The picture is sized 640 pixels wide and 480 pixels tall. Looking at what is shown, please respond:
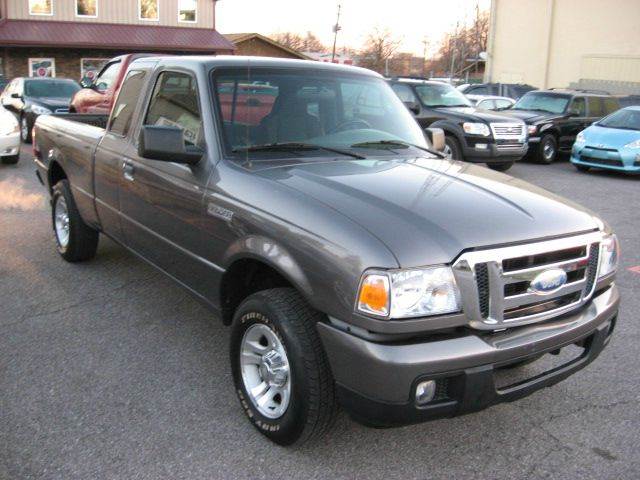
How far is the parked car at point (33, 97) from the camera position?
1480cm

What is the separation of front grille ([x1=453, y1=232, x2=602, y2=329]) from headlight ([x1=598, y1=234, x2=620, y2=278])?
15 centimetres

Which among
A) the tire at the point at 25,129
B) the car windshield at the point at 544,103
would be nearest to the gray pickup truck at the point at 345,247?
the tire at the point at 25,129

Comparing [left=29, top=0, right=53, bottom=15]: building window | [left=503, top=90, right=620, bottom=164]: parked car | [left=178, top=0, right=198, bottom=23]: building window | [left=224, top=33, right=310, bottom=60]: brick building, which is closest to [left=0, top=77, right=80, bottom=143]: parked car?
[left=503, top=90, right=620, bottom=164]: parked car

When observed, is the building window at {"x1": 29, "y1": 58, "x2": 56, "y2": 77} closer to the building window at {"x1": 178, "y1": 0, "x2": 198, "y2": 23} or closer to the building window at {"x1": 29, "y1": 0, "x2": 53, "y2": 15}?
the building window at {"x1": 29, "y1": 0, "x2": 53, "y2": 15}

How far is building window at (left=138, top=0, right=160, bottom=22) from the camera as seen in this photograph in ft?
105

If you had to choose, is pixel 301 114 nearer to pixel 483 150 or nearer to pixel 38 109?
pixel 483 150

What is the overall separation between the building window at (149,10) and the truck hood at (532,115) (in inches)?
883

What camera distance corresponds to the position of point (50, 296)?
16.8 ft

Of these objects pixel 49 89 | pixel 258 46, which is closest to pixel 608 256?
pixel 49 89

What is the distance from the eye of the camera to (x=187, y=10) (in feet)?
108

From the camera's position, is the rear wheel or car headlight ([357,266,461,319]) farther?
the rear wheel

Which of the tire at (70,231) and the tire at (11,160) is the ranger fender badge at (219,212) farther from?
the tire at (11,160)

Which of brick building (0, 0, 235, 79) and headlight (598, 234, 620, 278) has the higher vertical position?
brick building (0, 0, 235, 79)

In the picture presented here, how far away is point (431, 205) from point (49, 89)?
15.1 metres
